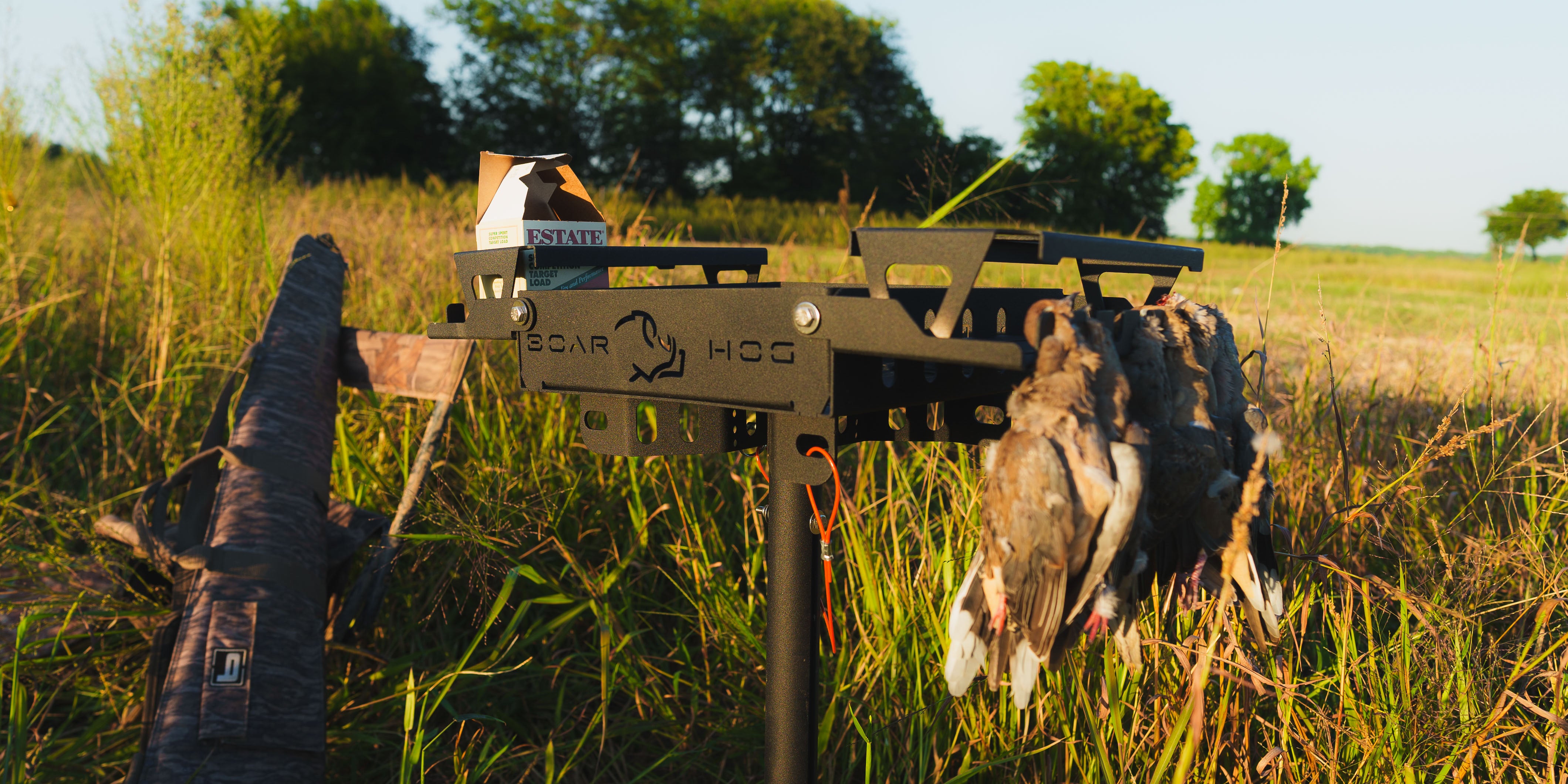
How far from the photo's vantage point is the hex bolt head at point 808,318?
0.77 m

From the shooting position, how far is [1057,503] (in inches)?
25.7

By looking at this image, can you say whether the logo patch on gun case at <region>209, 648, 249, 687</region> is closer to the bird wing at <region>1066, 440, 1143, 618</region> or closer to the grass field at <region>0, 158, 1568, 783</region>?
the grass field at <region>0, 158, 1568, 783</region>

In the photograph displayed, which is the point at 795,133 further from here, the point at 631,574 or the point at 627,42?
the point at 631,574

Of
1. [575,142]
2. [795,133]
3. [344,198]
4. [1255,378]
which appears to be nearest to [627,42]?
[575,142]

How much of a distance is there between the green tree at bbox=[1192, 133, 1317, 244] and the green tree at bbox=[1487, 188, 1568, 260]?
10.6m

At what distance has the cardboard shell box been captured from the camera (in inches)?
44.9

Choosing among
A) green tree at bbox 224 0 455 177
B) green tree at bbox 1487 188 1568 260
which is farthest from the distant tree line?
green tree at bbox 1487 188 1568 260

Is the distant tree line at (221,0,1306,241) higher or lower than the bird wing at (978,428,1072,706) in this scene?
higher

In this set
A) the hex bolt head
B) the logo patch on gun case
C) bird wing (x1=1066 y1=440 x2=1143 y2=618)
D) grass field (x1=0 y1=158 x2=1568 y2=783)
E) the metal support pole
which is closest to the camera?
bird wing (x1=1066 y1=440 x2=1143 y2=618)

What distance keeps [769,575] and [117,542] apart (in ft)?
6.53

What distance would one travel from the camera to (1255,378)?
3033mm

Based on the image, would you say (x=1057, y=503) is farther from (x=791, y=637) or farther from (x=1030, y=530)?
(x=791, y=637)

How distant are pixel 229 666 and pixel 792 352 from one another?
56.3 inches

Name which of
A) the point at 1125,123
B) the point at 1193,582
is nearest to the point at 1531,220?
the point at 1193,582
